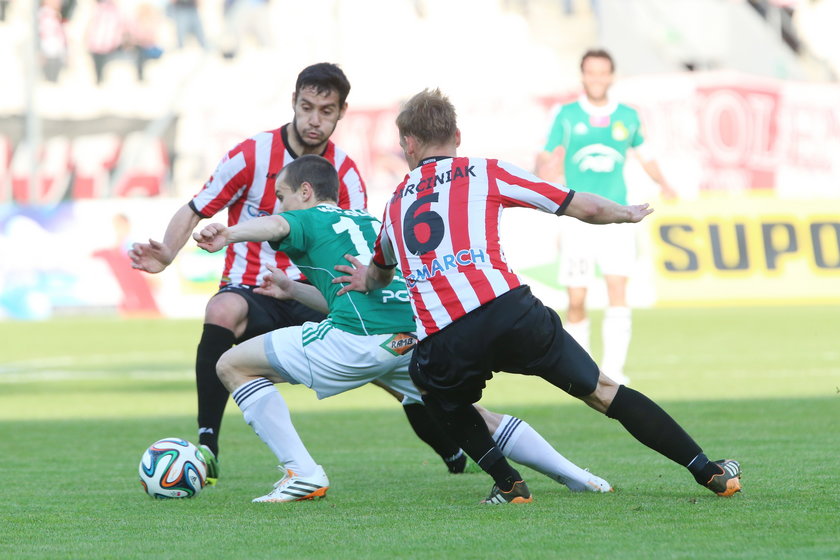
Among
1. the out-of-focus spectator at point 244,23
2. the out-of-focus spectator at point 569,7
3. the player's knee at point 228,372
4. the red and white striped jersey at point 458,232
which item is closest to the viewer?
the red and white striped jersey at point 458,232

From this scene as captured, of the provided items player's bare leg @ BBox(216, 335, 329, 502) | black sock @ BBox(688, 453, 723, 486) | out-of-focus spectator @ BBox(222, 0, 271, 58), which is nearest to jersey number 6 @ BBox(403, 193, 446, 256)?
player's bare leg @ BBox(216, 335, 329, 502)

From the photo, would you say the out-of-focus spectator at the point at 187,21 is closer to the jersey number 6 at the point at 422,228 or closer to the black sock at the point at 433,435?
the black sock at the point at 433,435

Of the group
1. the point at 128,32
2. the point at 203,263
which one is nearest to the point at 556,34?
the point at 128,32

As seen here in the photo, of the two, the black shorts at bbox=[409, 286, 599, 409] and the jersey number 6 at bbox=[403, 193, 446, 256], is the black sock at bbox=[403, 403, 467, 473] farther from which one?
the jersey number 6 at bbox=[403, 193, 446, 256]

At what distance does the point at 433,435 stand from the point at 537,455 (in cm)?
96

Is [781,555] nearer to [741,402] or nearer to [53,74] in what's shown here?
[741,402]

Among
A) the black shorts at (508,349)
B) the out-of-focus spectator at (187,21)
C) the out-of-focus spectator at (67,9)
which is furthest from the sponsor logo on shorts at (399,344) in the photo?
the out-of-focus spectator at (67,9)

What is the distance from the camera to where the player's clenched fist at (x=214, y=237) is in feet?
17.9

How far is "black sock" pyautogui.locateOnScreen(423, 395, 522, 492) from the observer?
17.9 ft

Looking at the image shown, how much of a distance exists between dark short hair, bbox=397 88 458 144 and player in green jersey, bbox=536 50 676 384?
4819mm

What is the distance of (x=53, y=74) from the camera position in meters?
28.8

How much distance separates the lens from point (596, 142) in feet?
34.0

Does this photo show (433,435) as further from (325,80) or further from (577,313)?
(577,313)

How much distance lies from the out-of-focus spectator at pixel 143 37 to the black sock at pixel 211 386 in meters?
23.0
